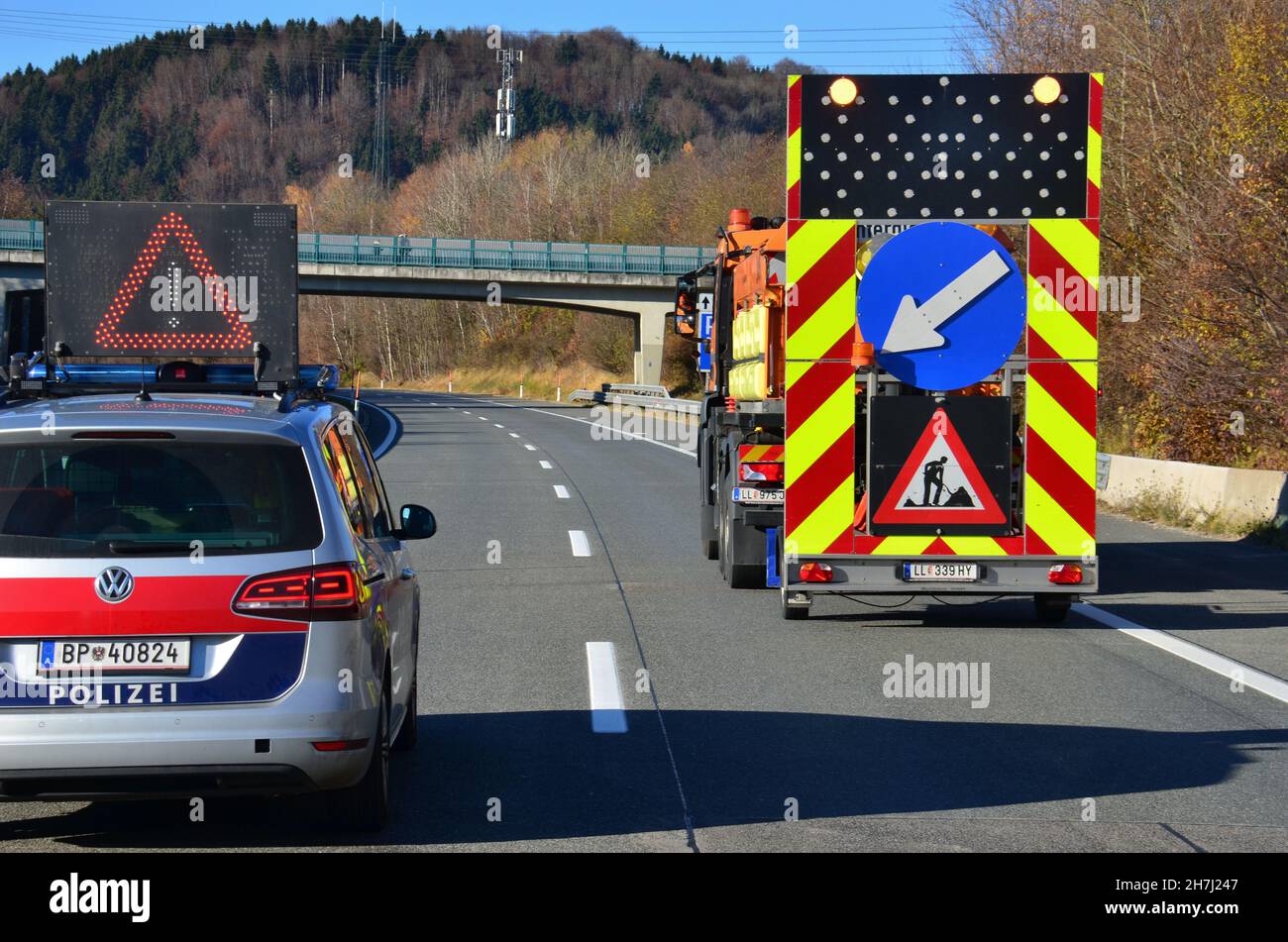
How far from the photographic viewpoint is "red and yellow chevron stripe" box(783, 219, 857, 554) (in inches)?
430

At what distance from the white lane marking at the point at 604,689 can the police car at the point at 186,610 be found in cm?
208

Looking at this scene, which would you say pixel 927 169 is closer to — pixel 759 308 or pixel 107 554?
pixel 759 308

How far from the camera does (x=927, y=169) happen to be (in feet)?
35.9

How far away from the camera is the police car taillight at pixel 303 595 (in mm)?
5227

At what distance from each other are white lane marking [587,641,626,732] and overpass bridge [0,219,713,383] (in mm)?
Result: 61085

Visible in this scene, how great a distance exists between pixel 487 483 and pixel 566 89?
459 ft

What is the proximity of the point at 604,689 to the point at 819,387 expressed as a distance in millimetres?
Result: 3147

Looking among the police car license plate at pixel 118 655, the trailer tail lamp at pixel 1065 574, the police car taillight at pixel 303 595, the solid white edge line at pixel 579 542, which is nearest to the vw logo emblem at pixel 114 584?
the police car license plate at pixel 118 655

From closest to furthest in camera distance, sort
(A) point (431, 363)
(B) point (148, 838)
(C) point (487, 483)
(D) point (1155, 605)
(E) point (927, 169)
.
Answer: (B) point (148, 838), (E) point (927, 169), (D) point (1155, 605), (C) point (487, 483), (A) point (431, 363)

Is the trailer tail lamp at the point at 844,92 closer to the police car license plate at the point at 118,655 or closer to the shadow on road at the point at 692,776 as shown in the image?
the shadow on road at the point at 692,776

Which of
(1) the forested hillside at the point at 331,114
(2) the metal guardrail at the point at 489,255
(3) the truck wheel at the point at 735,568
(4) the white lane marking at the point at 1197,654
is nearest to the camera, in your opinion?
(4) the white lane marking at the point at 1197,654

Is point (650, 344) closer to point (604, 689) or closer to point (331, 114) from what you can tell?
point (604, 689)

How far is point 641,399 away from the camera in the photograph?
192 feet

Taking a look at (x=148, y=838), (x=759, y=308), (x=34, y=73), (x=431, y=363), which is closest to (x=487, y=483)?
(x=759, y=308)
